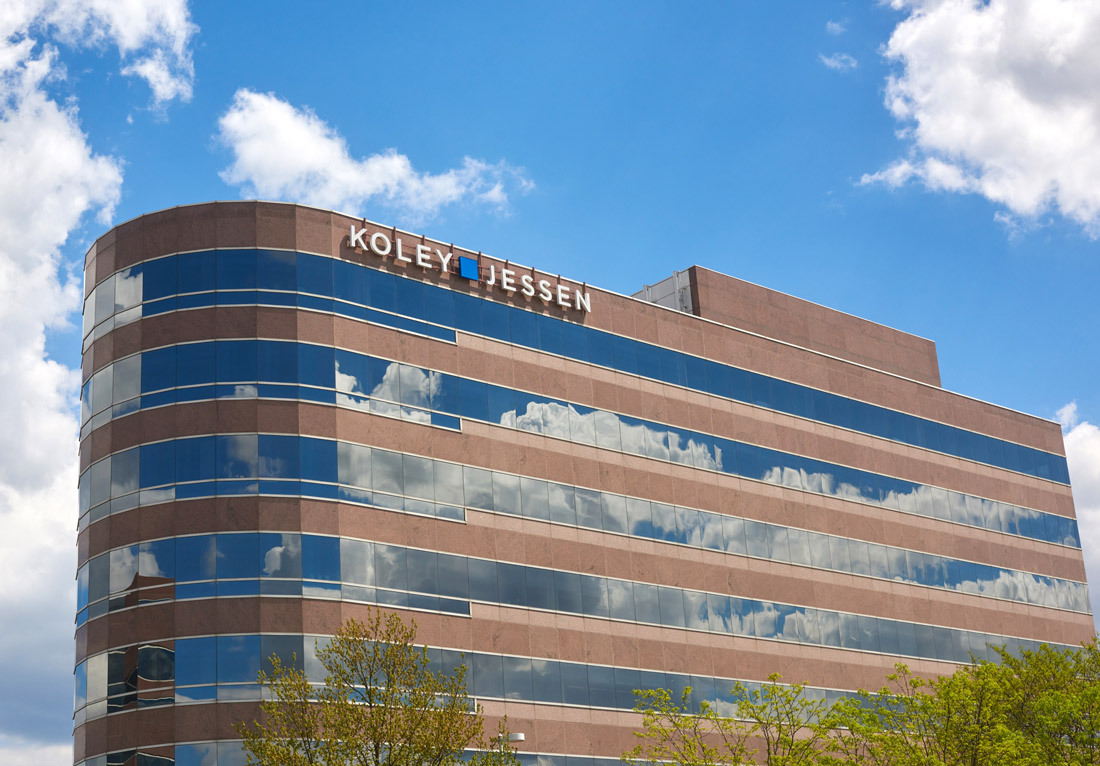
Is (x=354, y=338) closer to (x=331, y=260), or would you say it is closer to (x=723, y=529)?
(x=331, y=260)

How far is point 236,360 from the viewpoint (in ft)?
185

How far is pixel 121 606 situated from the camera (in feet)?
180

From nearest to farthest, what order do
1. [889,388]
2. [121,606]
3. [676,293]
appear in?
[121,606] → [676,293] → [889,388]

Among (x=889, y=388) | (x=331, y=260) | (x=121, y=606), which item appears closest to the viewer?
(x=121, y=606)

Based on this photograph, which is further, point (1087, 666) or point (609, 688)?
point (1087, 666)

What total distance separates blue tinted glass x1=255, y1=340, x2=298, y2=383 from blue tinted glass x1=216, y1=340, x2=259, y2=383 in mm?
170

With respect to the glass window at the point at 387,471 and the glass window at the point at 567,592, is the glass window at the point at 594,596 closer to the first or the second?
the glass window at the point at 567,592

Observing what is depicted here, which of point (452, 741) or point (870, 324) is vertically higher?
point (870, 324)

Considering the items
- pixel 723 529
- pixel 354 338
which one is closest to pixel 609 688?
pixel 723 529

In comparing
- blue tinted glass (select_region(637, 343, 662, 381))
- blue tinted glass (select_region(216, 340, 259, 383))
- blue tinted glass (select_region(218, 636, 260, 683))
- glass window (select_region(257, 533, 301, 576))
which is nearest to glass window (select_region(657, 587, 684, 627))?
blue tinted glass (select_region(637, 343, 662, 381))

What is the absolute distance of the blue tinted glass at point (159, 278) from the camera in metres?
58.2

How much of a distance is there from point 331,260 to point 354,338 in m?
3.67

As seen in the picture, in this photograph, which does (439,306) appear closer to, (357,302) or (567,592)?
(357,302)

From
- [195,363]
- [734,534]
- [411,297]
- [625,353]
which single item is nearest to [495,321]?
[411,297]
